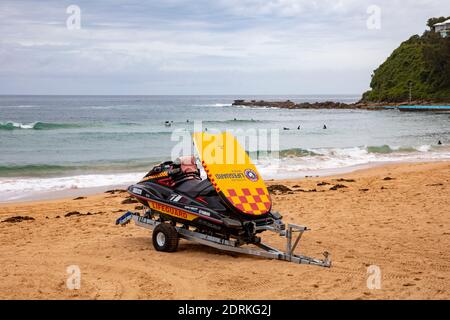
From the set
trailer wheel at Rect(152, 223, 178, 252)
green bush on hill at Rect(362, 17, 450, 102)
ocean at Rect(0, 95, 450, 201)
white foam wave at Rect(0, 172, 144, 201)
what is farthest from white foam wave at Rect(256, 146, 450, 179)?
green bush on hill at Rect(362, 17, 450, 102)

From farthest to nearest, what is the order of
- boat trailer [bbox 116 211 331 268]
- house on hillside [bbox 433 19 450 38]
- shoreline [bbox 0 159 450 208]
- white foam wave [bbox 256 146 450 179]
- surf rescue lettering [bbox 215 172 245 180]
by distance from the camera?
house on hillside [bbox 433 19 450 38] < white foam wave [bbox 256 146 450 179] < shoreline [bbox 0 159 450 208] < surf rescue lettering [bbox 215 172 245 180] < boat trailer [bbox 116 211 331 268]

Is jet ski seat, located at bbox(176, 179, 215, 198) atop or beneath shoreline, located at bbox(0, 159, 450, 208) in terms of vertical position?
atop

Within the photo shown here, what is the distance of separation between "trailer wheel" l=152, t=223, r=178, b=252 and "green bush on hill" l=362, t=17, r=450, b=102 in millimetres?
82530

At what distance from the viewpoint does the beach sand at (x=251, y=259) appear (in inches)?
236

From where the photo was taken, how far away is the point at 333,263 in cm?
707

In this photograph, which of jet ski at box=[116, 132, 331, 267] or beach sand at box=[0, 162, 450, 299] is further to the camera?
A: jet ski at box=[116, 132, 331, 267]

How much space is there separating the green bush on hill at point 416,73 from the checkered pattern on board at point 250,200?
270ft

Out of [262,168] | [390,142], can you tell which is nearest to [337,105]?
[390,142]

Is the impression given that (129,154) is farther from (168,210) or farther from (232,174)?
(232,174)

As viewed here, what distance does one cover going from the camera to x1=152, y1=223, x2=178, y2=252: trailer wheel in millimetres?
7730

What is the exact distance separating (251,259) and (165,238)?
1.31 meters

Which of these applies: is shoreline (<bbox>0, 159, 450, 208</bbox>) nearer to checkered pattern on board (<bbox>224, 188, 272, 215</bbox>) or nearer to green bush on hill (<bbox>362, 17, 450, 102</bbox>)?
checkered pattern on board (<bbox>224, 188, 272, 215</bbox>)
